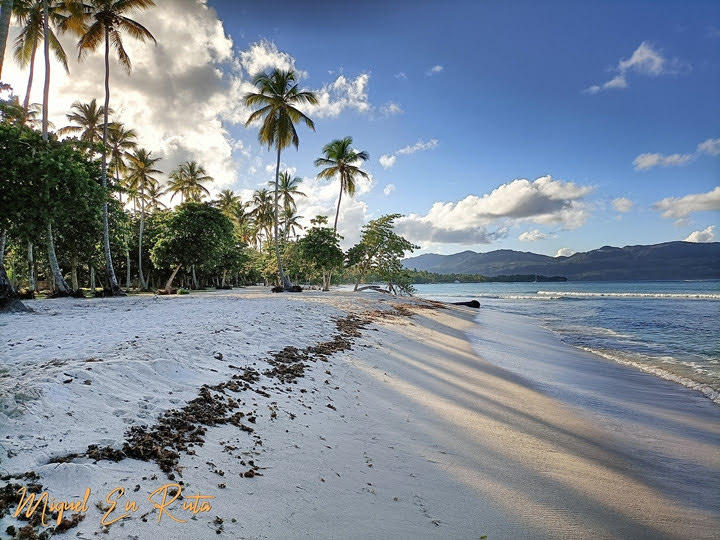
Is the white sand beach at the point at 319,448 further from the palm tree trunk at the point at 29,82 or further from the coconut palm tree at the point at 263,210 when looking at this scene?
the coconut palm tree at the point at 263,210

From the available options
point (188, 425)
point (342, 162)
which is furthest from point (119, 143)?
point (188, 425)

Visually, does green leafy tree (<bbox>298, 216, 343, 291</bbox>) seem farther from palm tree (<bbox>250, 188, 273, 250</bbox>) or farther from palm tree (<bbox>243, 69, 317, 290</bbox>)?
palm tree (<bbox>250, 188, 273, 250</bbox>)

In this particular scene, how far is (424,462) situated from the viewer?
401 cm

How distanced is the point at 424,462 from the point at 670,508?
2563 millimetres

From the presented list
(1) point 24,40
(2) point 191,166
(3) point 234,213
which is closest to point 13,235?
(1) point 24,40

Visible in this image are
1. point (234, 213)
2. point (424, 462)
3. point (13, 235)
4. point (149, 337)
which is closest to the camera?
point (424, 462)

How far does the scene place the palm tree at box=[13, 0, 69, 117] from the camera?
57.6ft

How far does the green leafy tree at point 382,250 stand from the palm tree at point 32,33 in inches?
918

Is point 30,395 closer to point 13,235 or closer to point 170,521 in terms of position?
point 170,521

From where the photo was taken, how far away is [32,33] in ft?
59.5

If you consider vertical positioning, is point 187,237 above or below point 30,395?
above

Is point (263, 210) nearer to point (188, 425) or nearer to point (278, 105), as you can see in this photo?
point (278, 105)

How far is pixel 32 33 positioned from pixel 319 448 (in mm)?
26065

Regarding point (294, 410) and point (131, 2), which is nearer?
point (294, 410)
